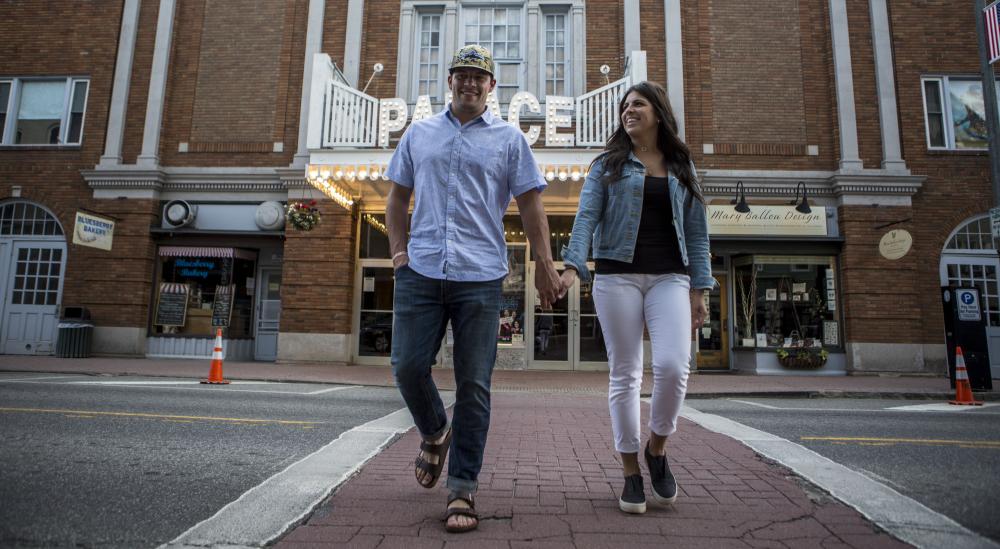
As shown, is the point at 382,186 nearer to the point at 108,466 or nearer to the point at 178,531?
the point at 108,466

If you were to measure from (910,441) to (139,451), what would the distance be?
5.42 meters

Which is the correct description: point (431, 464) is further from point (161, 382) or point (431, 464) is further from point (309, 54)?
point (309, 54)

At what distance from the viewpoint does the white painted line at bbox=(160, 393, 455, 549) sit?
2.14 m

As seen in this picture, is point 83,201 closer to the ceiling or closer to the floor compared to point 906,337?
closer to the ceiling

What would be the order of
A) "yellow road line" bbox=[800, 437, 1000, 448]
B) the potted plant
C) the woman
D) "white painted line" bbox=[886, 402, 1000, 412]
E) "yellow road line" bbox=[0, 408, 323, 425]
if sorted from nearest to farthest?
the woman, "yellow road line" bbox=[800, 437, 1000, 448], "yellow road line" bbox=[0, 408, 323, 425], "white painted line" bbox=[886, 402, 1000, 412], the potted plant

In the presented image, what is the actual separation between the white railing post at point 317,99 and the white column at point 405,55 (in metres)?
2.46

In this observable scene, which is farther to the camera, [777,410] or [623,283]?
[777,410]

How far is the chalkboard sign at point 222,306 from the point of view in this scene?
545 inches

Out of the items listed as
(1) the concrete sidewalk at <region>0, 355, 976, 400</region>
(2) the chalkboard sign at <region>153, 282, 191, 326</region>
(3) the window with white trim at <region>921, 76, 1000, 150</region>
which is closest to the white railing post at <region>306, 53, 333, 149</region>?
(1) the concrete sidewalk at <region>0, 355, 976, 400</region>

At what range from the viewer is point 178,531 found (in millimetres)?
2281

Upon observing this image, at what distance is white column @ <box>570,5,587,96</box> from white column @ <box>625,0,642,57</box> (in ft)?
3.13

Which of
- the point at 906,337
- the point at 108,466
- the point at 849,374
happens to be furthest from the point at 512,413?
the point at 906,337

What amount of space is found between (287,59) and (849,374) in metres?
14.3

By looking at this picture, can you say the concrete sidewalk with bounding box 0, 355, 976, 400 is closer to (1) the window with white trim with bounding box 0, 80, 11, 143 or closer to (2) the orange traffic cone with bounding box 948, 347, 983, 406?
(2) the orange traffic cone with bounding box 948, 347, 983, 406
